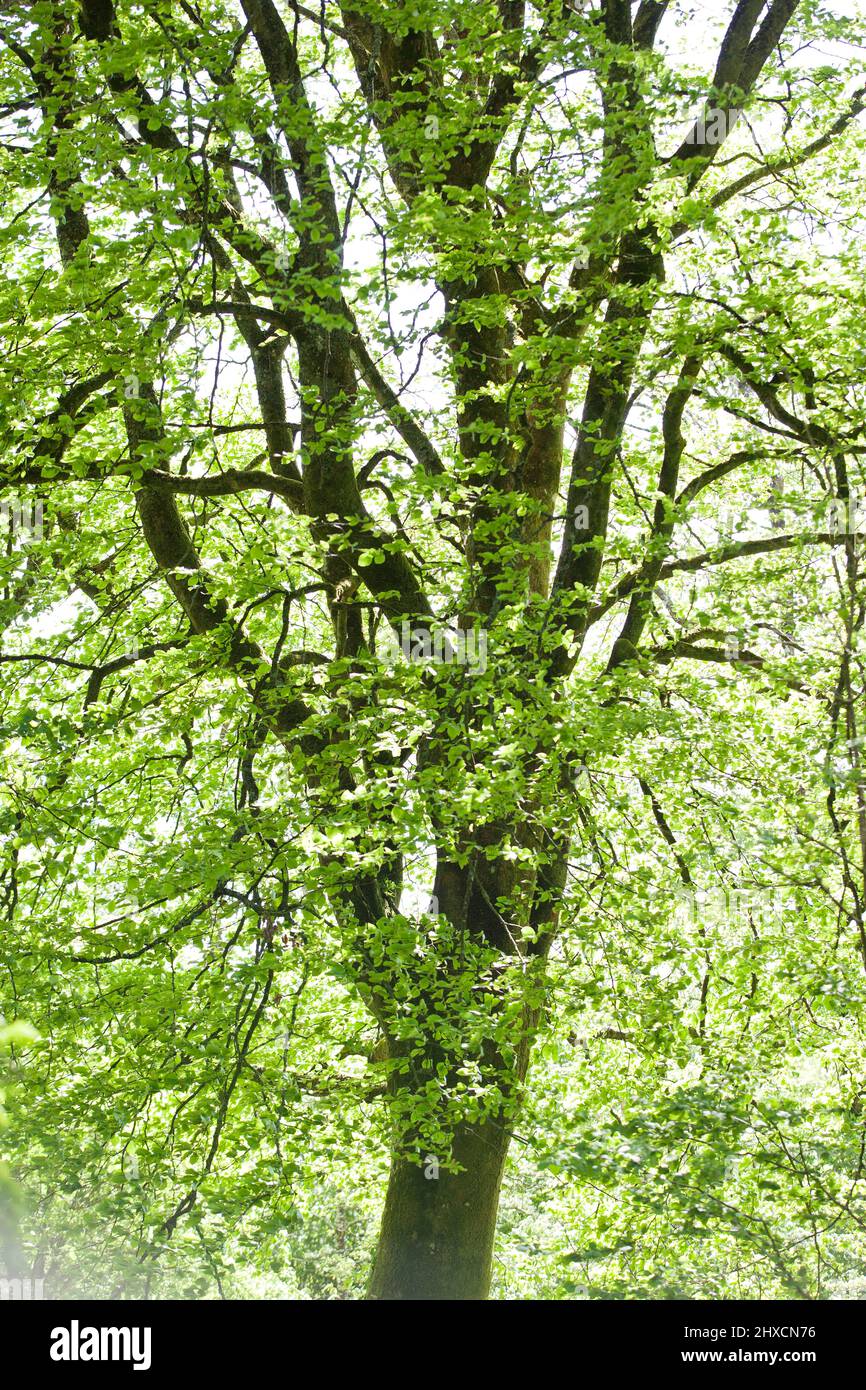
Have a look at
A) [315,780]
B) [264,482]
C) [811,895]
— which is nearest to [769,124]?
[264,482]

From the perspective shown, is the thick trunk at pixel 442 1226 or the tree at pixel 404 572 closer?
the tree at pixel 404 572

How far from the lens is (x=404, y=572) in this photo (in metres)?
6.07

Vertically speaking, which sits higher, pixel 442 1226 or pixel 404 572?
pixel 404 572

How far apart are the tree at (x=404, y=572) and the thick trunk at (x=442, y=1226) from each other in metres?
0.02

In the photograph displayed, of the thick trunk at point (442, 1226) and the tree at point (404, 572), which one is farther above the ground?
the tree at point (404, 572)

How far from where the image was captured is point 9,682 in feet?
21.8

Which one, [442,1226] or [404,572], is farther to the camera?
[404,572]

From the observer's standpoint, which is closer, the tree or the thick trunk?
the tree

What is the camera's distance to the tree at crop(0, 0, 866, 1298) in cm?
490

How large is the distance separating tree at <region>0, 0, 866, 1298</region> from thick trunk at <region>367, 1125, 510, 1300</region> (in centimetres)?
2

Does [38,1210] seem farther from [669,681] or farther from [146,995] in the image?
[669,681]

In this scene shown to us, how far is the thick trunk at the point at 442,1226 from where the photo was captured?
5.41 meters

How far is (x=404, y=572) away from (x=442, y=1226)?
3182mm

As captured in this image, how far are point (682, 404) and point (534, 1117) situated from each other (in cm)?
376
